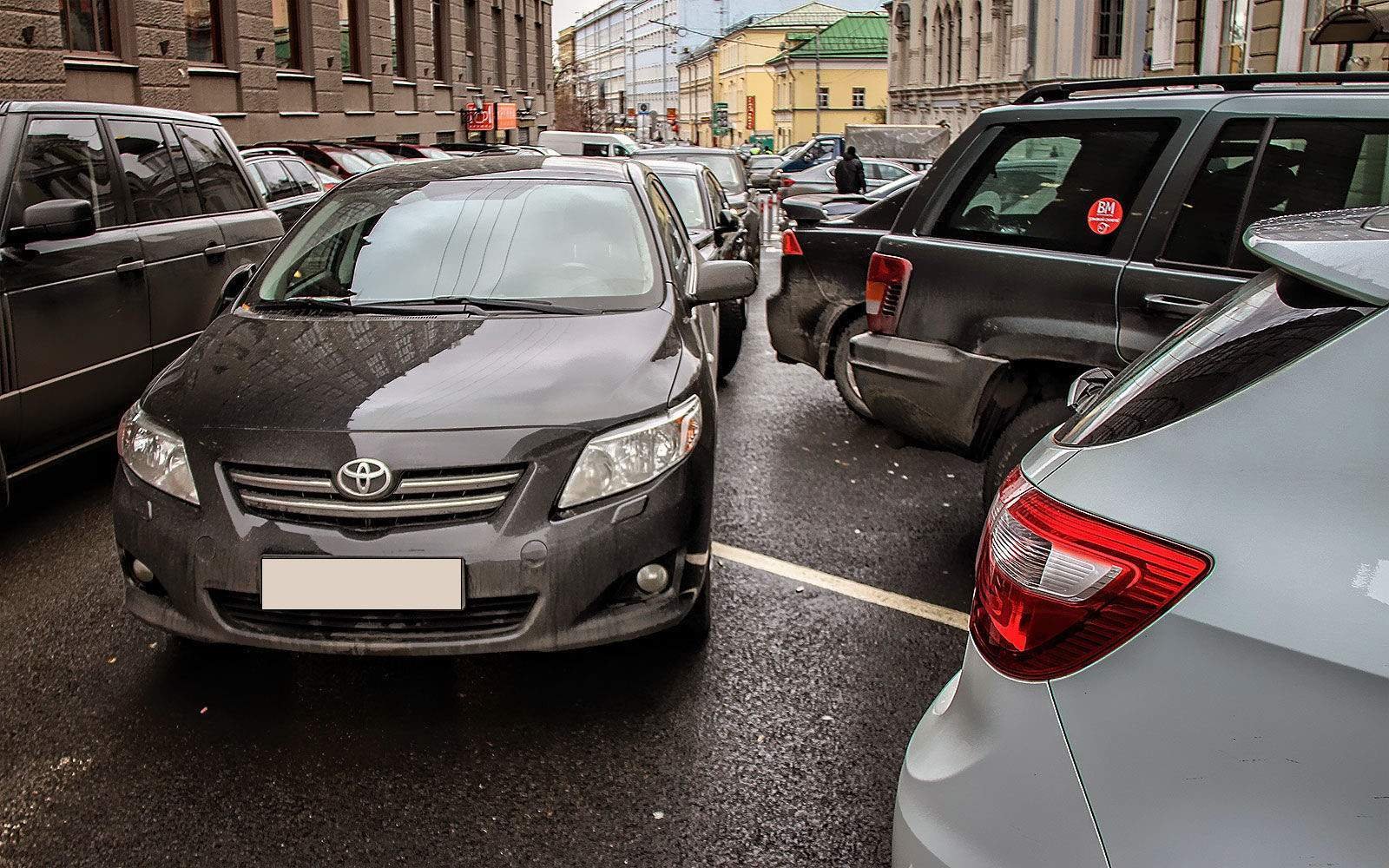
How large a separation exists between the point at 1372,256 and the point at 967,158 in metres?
3.35

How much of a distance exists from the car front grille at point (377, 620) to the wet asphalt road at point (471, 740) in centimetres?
31

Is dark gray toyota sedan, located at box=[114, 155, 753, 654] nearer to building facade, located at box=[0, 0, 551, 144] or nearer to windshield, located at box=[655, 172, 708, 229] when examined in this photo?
windshield, located at box=[655, 172, 708, 229]

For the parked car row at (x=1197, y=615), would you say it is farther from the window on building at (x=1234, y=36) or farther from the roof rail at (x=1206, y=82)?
the window on building at (x=1234, y=36)

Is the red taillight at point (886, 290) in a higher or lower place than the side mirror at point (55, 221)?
lower

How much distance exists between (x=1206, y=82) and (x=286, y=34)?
21193 mm

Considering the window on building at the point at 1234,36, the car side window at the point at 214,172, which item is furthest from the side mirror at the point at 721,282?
the window on building at the point at 1234,36

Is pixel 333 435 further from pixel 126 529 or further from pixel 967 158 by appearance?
pixel 967 158

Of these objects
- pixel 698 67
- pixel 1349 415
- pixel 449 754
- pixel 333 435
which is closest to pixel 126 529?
pixel 333 435

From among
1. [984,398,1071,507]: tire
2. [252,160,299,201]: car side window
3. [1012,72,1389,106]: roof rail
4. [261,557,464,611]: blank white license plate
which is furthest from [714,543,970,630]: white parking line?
[252,160,299,201]: car side window

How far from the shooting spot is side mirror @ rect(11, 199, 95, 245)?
16.4 ft

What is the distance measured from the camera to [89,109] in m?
5.92

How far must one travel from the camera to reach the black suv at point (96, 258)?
5.04m

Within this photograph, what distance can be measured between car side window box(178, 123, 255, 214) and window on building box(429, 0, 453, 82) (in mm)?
27459

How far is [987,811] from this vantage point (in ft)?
5.63
